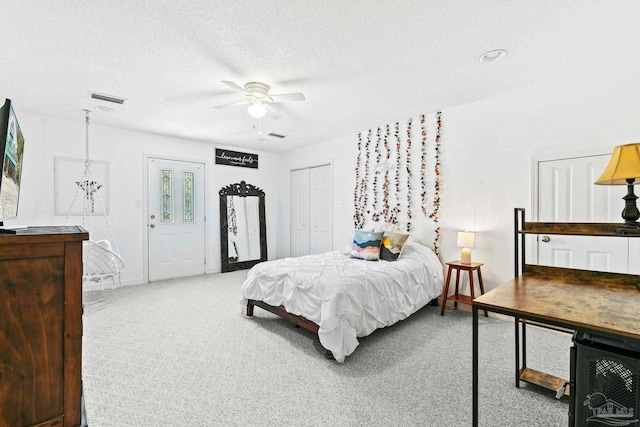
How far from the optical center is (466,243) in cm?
357

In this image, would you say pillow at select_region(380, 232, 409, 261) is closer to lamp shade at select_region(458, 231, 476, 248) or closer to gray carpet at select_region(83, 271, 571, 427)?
lamp shade at select_region(458, 231, 476, 248)

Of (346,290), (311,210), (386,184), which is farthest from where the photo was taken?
(311,210)

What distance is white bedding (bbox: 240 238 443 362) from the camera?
254 cm

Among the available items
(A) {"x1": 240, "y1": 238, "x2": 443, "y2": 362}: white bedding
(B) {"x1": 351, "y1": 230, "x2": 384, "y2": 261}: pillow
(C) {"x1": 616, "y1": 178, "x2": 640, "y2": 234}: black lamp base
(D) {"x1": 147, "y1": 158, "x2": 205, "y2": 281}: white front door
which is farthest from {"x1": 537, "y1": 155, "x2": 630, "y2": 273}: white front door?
(D) {"x1": 147, "y1": 158, "x2": 205, "y2": 281}: white front door

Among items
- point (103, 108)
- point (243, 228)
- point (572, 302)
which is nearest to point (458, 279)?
point (572, 302)

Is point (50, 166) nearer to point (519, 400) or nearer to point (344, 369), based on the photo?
point (344, 369)

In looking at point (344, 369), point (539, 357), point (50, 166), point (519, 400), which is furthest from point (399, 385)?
point (50, 166)

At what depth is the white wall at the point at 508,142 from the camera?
2.90 m

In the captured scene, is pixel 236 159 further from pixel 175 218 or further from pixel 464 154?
pixel 464 154

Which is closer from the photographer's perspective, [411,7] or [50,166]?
[411,7]

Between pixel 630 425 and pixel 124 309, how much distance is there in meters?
4.49

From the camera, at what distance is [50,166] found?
4.23m

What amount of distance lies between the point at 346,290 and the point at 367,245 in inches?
52.5

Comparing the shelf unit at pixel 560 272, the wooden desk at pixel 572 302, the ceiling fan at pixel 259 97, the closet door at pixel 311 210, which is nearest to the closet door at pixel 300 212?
the closet door at pixel 311 210
